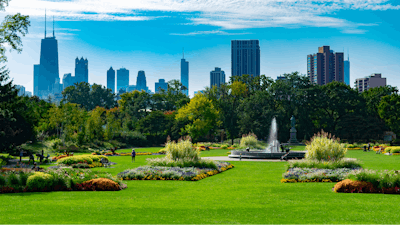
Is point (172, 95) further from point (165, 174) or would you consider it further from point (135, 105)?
point (165, 174)

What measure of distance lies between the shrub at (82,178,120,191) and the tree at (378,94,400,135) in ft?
183

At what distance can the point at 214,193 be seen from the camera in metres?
13.5

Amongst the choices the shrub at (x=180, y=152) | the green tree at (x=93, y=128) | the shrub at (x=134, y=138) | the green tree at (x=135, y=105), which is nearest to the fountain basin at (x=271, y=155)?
the shrub at (x=180, y=152)

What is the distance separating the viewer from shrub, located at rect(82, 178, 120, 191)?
47.7 feet

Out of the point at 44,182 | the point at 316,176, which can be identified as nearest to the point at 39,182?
the point at 44,182

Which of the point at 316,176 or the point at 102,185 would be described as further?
the point at 316,176

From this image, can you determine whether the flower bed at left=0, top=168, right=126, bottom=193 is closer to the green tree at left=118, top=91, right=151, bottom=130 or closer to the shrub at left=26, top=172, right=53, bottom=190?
the shrub at left=26, top=172, right=53, bottom=190

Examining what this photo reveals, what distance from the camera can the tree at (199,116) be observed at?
5884cm

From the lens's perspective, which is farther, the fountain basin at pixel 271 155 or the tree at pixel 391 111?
the tree at pixel 391 111

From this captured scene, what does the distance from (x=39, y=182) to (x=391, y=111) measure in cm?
5833

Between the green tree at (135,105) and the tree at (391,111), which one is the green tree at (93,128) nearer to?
the green tree at (135,105)

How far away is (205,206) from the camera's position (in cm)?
1083

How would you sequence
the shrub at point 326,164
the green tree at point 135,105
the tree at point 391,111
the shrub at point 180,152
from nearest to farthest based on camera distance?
the shrub at point 326,164 < the shrub at point 180,152 < the tree at point 391,111 < the green tree at point 135,105

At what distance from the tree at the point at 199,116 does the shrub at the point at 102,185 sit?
43497mm
